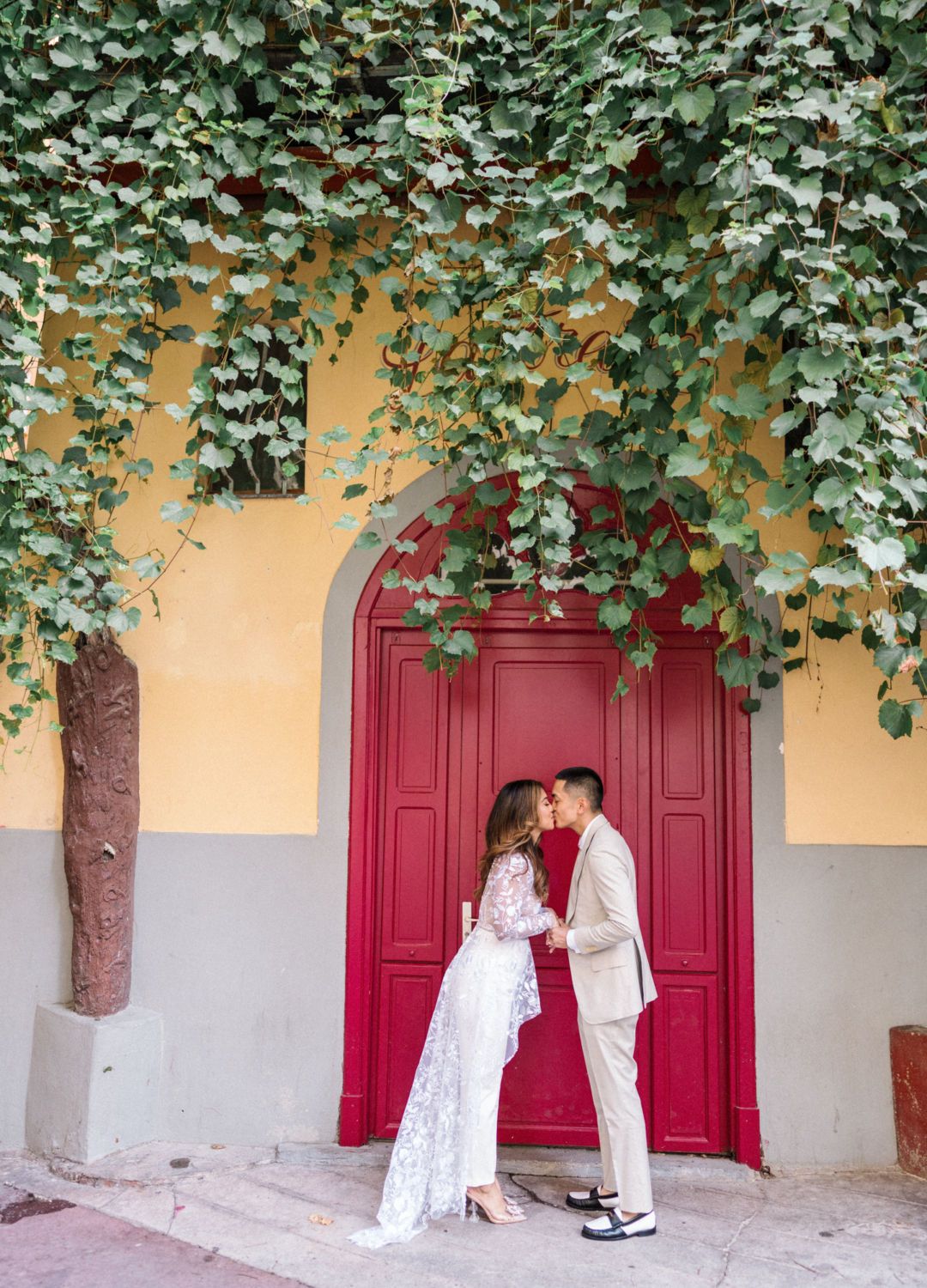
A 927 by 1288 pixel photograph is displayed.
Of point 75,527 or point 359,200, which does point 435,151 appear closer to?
point 359,200

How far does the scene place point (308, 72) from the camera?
3812 millimetres

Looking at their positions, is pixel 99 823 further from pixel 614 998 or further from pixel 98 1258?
pixel 614 998

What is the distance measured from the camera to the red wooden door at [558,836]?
449 centimetres

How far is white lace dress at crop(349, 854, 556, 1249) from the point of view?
12.1 feet

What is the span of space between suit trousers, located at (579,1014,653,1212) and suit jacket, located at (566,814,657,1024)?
7 centimetres

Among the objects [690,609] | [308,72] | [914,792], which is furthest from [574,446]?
[914,792]

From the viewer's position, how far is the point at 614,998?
147 inches

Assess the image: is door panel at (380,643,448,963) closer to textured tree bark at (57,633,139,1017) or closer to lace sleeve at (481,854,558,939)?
lace sleeve at (481,854,558,939)

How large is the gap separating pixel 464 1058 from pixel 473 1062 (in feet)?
0.13

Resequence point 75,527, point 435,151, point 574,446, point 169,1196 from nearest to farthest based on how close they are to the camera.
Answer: point 435,151
point 169,1196
point 75,527
point 574,446

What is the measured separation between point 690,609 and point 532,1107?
8.35ft

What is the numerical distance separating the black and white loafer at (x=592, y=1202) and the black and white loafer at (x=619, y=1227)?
0.20m

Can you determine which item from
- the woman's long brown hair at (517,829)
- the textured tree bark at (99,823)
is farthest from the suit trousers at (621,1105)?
the textured tree bark at (99,823)

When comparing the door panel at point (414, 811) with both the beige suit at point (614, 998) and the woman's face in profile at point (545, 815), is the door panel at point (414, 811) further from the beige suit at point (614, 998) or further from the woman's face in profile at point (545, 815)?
the beige suit at point (614, 998)
